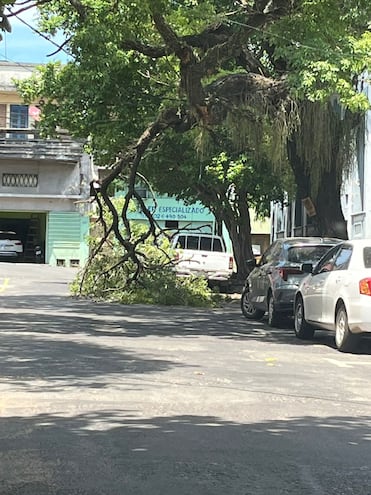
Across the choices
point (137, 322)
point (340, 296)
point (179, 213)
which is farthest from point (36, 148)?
point (340, 296)

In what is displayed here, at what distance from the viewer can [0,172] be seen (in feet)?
143

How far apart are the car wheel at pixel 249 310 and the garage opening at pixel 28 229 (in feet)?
94.1

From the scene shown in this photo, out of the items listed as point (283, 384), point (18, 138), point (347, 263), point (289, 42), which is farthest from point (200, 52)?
point (18, 138)

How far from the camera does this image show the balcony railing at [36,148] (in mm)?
42556

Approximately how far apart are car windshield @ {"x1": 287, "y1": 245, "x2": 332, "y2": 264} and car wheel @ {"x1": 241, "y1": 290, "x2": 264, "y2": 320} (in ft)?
5.94

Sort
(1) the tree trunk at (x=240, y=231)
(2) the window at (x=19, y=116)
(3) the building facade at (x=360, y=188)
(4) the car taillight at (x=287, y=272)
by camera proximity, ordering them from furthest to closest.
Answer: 1. (2) the window at (x=19, y=116)
2. (1) the tree trunk at (x=240, y=231)
3. (3) the building facade at (x=360, y=188)
4. (4) the car taillight at (x=287, y=272)

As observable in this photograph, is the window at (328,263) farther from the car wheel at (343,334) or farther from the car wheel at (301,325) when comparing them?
the car wheel at (343,334)

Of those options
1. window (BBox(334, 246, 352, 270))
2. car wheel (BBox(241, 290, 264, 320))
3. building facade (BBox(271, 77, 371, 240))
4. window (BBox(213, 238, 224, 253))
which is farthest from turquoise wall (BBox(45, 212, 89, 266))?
window (BBox(334, 246, 352, 270))

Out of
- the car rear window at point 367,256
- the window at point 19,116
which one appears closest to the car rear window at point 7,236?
the window at point 19,116

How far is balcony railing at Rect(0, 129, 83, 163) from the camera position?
140 ft

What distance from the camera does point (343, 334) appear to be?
11.8 meters

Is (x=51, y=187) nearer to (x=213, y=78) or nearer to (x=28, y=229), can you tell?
(x=28, y=229)

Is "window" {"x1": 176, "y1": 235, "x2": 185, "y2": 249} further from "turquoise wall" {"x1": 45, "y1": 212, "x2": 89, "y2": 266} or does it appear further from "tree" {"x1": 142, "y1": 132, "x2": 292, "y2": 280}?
"turquoise wall" {"x1": 45, "y1": 212, "x2": 89, "y2": 266}

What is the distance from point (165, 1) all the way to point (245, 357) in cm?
589
